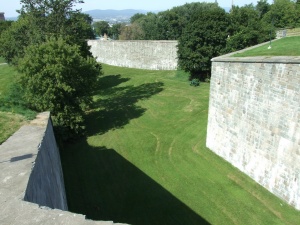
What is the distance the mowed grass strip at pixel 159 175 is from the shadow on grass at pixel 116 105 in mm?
101

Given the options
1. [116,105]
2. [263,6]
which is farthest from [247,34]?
[263,6]

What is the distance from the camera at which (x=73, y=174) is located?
16.8 meters

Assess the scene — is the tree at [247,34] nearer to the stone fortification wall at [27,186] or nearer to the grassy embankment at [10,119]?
the grassy embankment at [10,119]

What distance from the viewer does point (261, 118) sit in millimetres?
13703

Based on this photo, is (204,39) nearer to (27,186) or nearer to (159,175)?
(159,175)

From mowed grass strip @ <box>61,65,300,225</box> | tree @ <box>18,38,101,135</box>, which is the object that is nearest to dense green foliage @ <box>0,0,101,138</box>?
tree @ <box>18,38,101,135</box>

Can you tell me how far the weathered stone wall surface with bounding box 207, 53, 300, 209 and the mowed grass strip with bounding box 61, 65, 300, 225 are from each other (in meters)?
0.81

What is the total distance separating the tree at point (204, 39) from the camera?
32.2 metres

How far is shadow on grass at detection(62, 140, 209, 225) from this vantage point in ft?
41.8

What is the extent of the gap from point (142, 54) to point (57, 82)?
2710 cm

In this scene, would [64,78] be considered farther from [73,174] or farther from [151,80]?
[151,80]

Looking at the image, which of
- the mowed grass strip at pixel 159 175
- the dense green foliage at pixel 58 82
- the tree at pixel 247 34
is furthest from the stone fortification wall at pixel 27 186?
the tree at pixel 247 34

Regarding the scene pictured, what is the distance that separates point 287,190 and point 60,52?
56.0ft

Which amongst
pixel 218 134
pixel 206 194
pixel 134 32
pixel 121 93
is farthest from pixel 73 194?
pixel 134 32
